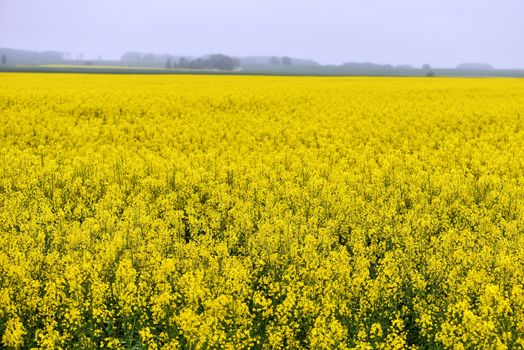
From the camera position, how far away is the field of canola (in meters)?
6.04

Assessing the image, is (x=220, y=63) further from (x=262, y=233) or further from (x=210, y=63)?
(x=262, y=233)

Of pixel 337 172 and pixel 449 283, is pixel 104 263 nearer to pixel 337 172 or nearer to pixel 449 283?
pixel 449 283

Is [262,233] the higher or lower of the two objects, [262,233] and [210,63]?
the lower

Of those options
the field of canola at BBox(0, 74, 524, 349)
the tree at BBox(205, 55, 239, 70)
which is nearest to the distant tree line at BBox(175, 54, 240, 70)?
the tree at BBox(205, 55, 239, 70)

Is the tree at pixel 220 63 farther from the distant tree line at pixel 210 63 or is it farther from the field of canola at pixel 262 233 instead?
the field of canola at pixel 262 233

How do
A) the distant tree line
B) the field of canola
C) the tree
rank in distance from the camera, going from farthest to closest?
1. the tree
2. the distant tree line
3. the field of canola

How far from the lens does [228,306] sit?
6176mm

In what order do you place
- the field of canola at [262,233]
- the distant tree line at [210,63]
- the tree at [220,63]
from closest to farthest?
1. the field of canola at [262,233]
2. the distant tree line at [210,63]
3. the tree at [220,63]

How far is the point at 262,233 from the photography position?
8.25 metres

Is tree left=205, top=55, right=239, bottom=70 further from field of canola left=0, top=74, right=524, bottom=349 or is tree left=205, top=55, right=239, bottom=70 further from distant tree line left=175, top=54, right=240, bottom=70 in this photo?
field of canola left=0, top=74, right=524, bottom=349

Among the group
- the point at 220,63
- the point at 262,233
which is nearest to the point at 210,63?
the point at 220,63

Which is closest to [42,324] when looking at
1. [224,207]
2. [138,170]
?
[224,207]

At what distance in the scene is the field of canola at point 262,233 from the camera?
604cm

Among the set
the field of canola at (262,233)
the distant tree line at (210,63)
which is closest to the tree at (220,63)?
the distant tree line at (210,63)
